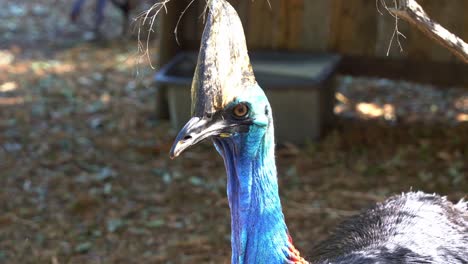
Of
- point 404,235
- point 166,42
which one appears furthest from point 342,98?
point 404,235

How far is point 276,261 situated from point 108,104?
4.91 metres

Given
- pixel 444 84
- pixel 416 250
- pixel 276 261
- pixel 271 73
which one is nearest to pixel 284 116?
pixel 271 73

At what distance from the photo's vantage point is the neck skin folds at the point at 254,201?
79.2 inches

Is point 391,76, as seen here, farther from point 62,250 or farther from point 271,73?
Answer: point 62,250

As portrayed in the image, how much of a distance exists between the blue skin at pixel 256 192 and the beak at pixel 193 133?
9 centimetres

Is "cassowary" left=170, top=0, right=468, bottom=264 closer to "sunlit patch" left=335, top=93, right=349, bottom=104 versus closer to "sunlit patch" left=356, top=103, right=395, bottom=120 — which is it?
"sunlit patch" left=356, top=103, right=395, bottom=120

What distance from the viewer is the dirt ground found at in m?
4.44

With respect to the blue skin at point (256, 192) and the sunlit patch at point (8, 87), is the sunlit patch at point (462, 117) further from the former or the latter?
the blue skin at point (256, 192)

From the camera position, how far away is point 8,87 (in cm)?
719

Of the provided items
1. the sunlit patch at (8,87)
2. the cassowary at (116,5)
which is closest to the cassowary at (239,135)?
the sunlit patch at (8,87)

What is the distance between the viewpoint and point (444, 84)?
5672mm

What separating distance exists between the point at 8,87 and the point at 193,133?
571 centimetres

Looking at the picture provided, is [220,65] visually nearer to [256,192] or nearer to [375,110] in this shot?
[256,192]

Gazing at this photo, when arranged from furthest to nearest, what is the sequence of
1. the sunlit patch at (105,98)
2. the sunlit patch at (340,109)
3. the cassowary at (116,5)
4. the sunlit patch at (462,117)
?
the cassowary at (116,5) < the sunlit patch at (105,98) < the sunlit patch at (340,109) < the sunlit patch at (462,117)
